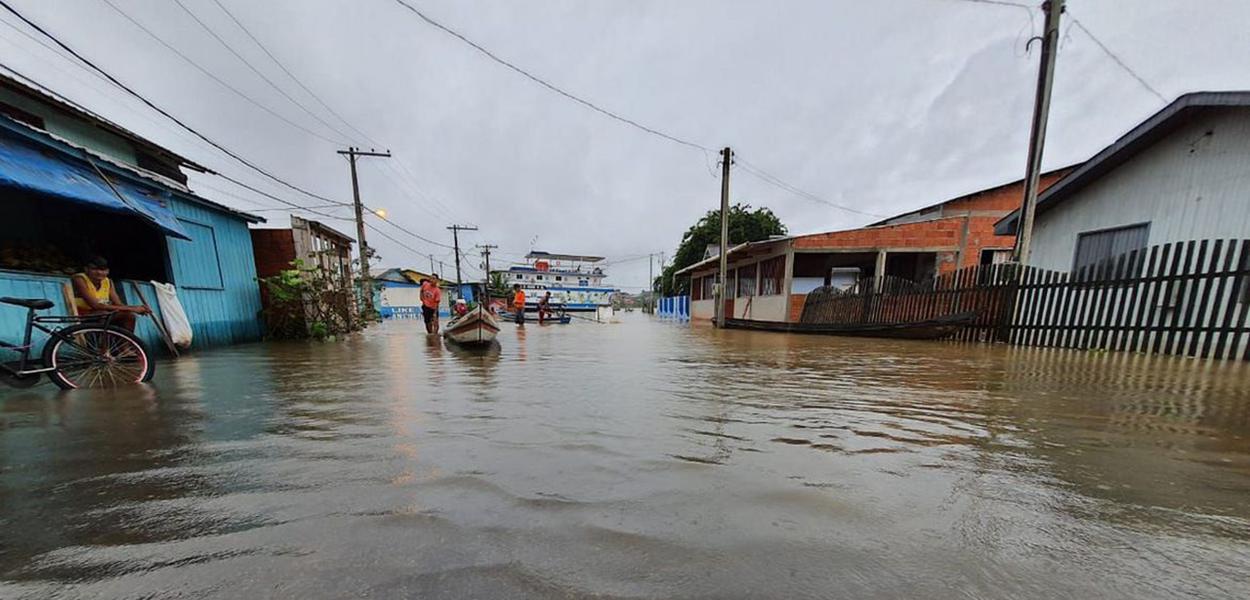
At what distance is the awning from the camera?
4730 mm

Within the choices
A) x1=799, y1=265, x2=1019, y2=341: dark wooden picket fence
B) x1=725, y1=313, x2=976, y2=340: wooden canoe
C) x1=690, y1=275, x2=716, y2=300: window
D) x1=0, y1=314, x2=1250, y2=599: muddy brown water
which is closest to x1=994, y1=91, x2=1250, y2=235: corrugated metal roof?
x1=799, y1=265, x2=1019, y2=341: dark wooden picket fence

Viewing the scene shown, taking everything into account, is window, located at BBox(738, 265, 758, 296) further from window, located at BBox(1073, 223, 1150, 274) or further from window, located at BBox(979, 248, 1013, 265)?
window, located at BBox(1073, 223, 1150, 274)

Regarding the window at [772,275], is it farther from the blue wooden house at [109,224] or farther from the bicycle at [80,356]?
the blue wooden house at [109,224]

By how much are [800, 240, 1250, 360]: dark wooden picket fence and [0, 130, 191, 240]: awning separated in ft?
46.3

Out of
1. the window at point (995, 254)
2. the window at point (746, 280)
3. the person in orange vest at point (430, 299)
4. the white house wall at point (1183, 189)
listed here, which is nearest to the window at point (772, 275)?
the window at point (746, 280)

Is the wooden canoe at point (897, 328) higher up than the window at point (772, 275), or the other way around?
the window at point (772, 275)

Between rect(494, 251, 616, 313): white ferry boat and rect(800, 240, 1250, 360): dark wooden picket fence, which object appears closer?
rect(800, 240, 1250, 360): dark wooden picket fence

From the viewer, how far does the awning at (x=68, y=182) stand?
473cm

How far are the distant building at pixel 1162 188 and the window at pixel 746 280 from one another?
956cm

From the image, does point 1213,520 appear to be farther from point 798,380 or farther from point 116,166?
point 116,166

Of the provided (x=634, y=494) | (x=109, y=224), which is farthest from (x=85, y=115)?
(x=634, y=494)

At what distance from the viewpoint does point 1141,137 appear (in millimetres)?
7355

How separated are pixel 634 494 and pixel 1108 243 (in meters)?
11.5

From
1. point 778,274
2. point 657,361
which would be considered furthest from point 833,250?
point 657,361
